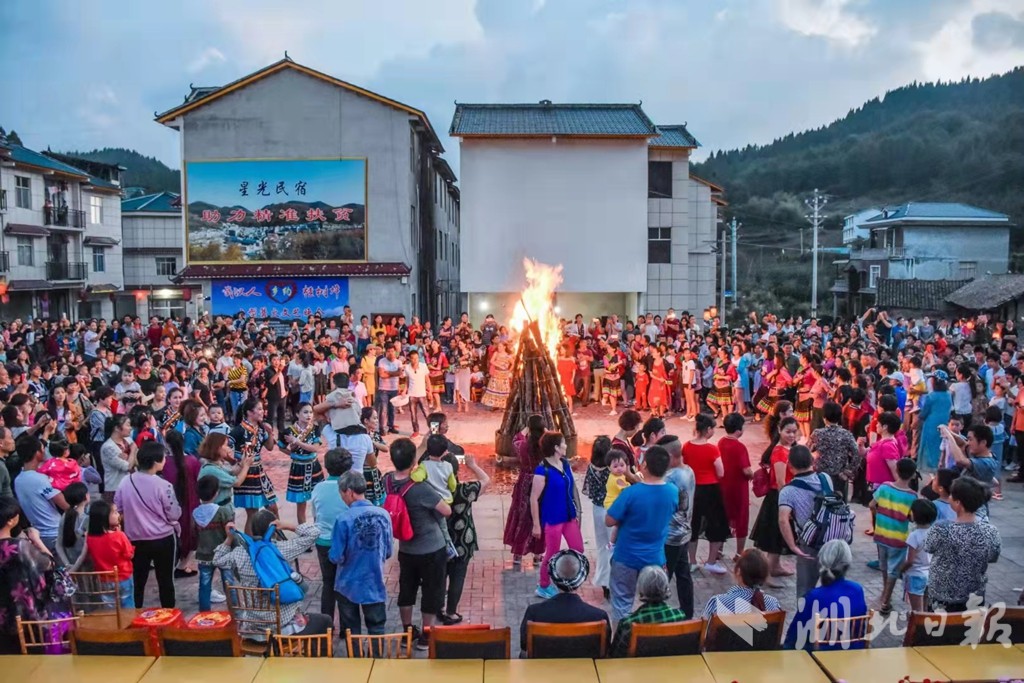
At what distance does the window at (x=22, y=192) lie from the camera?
117 feet

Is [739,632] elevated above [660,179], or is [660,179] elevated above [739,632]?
[660,179]

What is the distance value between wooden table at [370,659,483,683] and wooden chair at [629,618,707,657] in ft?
3.41

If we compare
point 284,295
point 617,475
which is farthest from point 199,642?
point 284,295

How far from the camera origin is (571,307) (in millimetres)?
31281

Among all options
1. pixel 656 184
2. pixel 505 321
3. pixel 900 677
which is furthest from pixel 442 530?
pixel 656 184

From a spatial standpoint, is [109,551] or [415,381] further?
[415,381]

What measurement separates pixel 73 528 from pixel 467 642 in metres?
3.97

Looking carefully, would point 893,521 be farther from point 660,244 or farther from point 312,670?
point 660,244

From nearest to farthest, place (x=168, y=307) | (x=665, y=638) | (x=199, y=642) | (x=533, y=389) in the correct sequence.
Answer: (x=665, y=638)
(x=199, y=642)
(x=533, y=389)
(x=168, y=307)

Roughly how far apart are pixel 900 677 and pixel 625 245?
2485 centimetres

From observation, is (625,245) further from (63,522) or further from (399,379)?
(63,522)

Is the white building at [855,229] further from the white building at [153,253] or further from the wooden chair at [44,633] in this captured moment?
the wooden chair at [44,633]

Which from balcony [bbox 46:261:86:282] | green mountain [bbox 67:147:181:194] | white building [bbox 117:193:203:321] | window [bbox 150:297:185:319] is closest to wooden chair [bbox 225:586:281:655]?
balcony [bbox 46:261:86:282]

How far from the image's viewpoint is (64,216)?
3962cm
